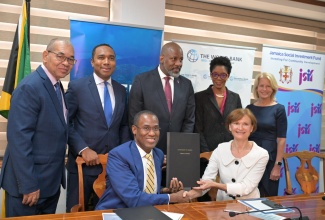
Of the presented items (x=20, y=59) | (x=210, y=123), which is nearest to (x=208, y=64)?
(x=210, y=123)

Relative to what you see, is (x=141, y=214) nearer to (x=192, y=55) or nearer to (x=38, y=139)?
(x=38, y=139)

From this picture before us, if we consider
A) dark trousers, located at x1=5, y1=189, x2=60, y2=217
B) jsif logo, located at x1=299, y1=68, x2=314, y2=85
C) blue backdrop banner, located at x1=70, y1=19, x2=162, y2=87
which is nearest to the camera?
dark trousers, located at x1=5, y1=189, x2=60, y2=217

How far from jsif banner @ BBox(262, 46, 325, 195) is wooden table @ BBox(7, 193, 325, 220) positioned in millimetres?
2457

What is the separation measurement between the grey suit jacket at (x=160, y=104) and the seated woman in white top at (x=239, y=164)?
18.7 inches

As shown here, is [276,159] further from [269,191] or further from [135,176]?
[135,176]

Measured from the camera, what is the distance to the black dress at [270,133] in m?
3.29

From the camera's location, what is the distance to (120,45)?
146 inches

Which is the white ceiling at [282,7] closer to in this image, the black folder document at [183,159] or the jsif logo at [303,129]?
the jsif logo at [303,129]

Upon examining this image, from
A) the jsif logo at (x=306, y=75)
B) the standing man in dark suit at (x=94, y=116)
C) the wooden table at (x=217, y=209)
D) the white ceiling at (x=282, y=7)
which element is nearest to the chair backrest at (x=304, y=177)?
the wooden table at (x=217, y=209)

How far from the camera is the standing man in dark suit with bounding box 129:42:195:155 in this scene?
2963 mm

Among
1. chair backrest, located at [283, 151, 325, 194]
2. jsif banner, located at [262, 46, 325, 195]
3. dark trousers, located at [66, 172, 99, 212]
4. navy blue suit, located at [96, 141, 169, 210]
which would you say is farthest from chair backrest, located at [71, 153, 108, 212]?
jsif banner, located at [262, 46, 325, 195]

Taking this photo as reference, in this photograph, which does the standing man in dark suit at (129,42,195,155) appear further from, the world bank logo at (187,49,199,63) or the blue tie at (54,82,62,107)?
the world bank logo at (187,49,199,63)

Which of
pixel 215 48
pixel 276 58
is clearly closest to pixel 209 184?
pixel 215 48

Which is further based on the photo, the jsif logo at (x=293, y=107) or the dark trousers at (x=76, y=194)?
the jsif logo at (x=293, y=107)
